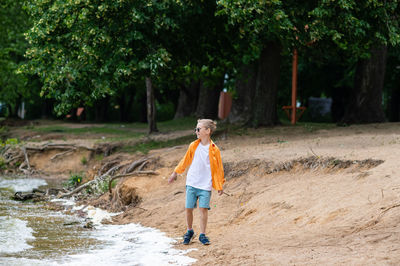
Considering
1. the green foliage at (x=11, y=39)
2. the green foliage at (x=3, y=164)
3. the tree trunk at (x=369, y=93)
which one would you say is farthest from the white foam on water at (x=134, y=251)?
the green foliage at (x=11, y=39)

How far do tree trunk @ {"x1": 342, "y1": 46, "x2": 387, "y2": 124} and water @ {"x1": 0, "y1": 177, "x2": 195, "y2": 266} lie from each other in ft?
36.8

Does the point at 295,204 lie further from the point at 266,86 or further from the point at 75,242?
the point at 266,86

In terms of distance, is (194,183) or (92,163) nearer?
(194,183)

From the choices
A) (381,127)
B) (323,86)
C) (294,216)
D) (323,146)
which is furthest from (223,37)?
(323,86)

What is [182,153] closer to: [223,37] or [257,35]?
[257,35]

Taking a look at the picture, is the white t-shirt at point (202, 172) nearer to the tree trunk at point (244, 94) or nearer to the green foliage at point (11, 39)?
the tree trunk at point (244, 94)

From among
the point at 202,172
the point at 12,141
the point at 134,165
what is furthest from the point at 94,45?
the point at 202,172

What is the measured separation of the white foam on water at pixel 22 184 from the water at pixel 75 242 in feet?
12.9

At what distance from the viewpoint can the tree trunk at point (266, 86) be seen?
19.6 m

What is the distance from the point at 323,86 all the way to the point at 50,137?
58.8 ft

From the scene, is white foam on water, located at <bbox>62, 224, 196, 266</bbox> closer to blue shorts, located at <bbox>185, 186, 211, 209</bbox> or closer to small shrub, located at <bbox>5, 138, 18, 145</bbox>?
blue shorts, located at <bbox>185, 186, 211, 209</bbox>

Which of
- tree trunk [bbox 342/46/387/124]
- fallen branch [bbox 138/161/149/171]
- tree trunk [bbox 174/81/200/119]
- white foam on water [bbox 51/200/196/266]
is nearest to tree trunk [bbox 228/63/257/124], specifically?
tree trunk [bbox 342/46/387/124]

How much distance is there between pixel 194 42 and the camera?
62.5ft

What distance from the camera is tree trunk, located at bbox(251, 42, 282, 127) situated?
19.6m
